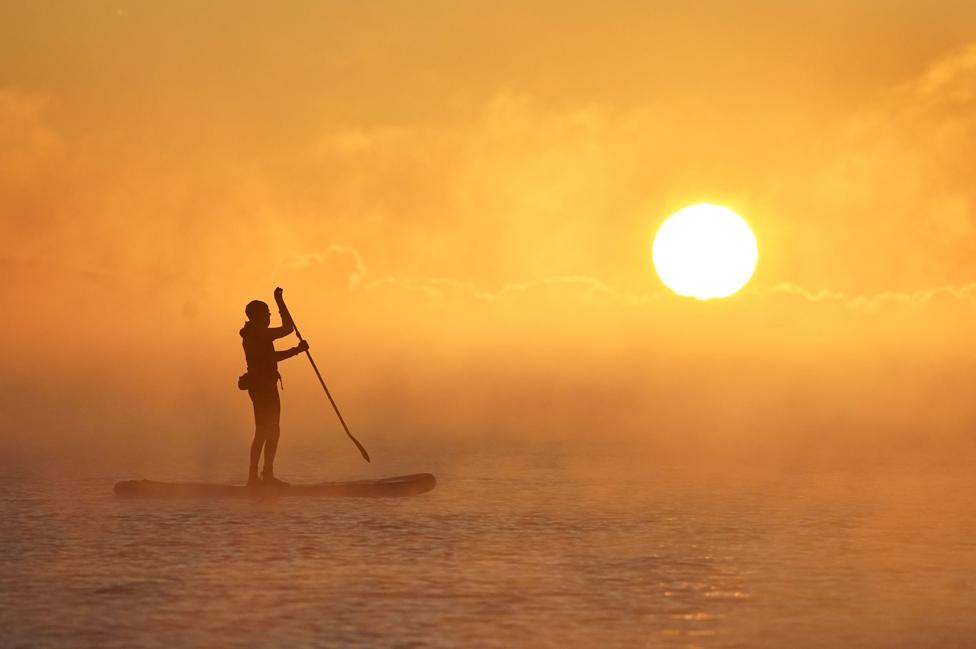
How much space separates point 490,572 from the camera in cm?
1780

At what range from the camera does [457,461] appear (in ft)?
139

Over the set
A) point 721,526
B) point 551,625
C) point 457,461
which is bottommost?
point 551,625

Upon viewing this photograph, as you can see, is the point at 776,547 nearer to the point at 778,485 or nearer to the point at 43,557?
the point at 43,557

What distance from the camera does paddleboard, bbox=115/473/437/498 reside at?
25.2 metres

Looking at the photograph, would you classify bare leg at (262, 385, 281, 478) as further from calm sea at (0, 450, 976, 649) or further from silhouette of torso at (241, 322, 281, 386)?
calm sea at (0, 450, 976, 649)

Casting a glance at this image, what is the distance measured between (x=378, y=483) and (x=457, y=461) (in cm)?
1669

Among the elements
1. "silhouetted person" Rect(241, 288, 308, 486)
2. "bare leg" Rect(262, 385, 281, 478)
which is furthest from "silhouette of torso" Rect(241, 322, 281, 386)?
"bare leg" Rect(262, 385, 281, 478)

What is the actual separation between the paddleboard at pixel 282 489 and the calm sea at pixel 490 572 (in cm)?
22

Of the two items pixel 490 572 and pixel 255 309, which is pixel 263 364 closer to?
pixel 255 309

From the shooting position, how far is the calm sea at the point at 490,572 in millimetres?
14234

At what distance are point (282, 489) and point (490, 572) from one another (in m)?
8.17

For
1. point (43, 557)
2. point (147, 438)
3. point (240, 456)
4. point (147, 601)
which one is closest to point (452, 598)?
point (147, 601)

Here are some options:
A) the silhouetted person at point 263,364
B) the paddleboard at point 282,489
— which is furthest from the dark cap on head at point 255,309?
the paddleboard at point 282,489

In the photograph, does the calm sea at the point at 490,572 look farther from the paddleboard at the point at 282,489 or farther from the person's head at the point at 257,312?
the person's head at the point at 257,312
